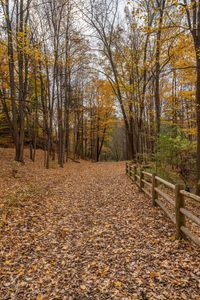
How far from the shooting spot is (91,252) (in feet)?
15.0

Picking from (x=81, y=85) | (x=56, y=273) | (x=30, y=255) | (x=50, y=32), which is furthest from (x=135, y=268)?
(x=81, y=85)

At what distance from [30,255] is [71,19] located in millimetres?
18375

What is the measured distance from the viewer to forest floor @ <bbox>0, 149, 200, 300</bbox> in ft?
11.3

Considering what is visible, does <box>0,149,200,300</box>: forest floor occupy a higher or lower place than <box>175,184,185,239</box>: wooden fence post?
lower

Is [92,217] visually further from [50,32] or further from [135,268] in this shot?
[50,32]

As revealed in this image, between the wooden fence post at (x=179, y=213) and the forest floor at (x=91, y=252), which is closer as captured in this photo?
the forest floor at (x=91, y=252)

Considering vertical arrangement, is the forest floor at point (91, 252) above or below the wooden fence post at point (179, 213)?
below

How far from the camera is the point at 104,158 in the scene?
49250 mm

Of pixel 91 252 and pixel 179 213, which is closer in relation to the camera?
pixel 91 252

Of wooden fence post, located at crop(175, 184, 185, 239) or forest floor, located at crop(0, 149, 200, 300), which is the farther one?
wooden fence post, located at crop(175, 184, 185, 239)

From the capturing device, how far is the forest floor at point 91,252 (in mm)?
3434

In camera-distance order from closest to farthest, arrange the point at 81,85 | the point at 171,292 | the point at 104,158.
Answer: the point at 171,292 < the point at 81,85 < the point at 104,158

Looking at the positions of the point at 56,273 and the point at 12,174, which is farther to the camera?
the point at 12,174

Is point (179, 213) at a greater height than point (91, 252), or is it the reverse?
point (179, 213)
